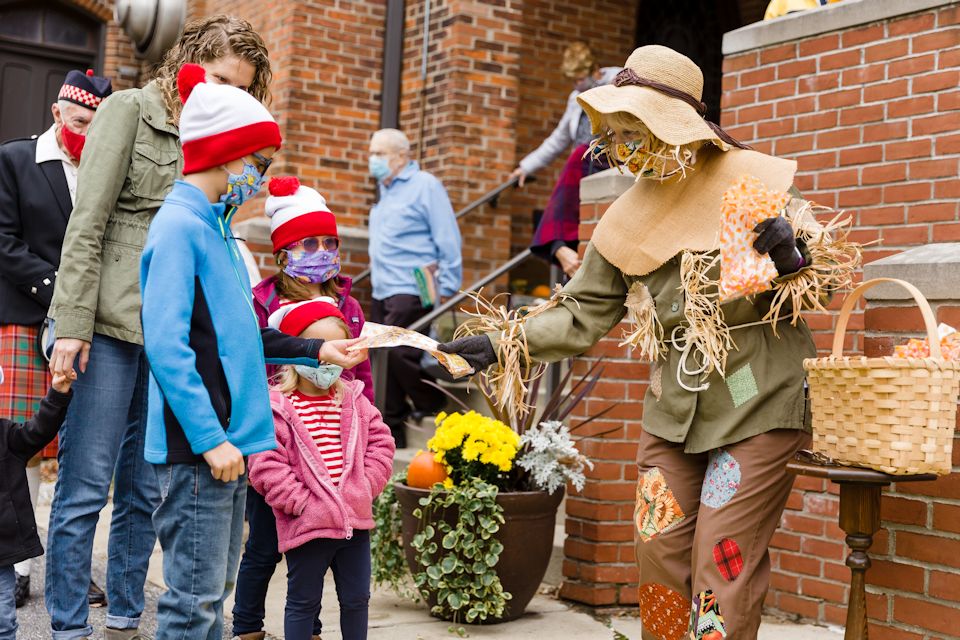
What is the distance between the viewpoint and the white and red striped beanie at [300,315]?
11.2 ft

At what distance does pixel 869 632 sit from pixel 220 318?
213 cm

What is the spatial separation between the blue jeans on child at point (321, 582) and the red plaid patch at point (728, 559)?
47.4 inches

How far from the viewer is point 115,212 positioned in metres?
3.65

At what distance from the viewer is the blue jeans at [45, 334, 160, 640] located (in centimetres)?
353

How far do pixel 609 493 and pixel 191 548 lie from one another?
2.33 metres

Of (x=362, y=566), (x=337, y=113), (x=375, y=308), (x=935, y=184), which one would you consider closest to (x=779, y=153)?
(x=935, y=184)

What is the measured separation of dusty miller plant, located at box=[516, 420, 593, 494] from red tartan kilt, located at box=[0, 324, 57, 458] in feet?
6.48

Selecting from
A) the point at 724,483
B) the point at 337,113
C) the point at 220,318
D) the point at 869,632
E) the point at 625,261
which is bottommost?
the point at 869,632

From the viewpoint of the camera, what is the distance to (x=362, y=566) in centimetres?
348

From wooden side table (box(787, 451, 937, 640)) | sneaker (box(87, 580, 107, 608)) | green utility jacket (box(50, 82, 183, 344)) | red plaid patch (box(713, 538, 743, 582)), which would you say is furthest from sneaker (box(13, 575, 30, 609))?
wooden side table (box(787, 451, 937, 640))

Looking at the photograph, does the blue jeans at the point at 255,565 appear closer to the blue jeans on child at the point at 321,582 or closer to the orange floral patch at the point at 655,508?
the blue jeans on child at the point at 321,582

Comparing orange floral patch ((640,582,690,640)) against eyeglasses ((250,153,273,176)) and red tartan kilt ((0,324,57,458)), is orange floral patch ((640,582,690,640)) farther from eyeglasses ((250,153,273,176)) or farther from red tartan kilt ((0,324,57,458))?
red tartan kilt ((0,324,57,458))

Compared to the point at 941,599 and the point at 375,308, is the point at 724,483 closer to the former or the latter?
the point at 941,599

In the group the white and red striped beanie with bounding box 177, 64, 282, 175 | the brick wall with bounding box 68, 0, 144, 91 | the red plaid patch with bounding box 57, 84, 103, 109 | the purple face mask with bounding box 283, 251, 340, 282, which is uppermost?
the brick wall with bounding box 68, 0, 144, 91
